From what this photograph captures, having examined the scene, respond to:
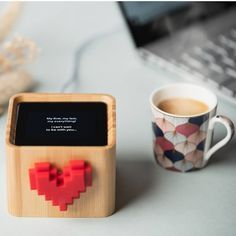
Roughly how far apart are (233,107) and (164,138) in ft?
0.64

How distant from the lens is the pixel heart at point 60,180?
0.68 m

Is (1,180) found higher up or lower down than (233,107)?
higher up

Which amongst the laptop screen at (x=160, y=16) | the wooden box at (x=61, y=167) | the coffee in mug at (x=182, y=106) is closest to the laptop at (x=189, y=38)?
the laptop screen at (x=160, y=16)

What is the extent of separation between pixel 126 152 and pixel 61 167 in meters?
0.17

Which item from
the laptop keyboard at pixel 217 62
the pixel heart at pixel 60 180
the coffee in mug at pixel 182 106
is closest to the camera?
the pixel heart at pixel 60 180

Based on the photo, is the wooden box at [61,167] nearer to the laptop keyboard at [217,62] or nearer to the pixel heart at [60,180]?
the pixel heart at [60,180]

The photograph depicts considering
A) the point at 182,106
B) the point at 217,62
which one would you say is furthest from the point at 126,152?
the point at 217,62

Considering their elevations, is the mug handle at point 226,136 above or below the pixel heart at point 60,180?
below

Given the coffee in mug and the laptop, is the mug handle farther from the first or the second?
the laptop

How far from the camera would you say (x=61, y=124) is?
0.72 meters

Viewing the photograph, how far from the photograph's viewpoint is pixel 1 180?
79 centimetres

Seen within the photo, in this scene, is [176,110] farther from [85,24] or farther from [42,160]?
[85,24]

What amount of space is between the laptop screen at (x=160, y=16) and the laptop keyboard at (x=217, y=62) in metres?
0.07

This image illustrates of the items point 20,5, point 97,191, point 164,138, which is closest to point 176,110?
point 164,138
